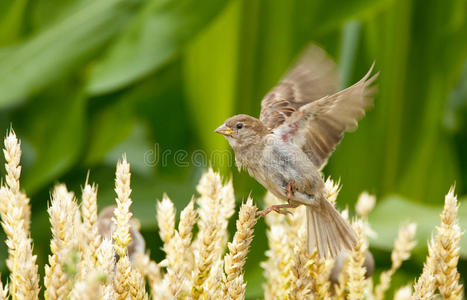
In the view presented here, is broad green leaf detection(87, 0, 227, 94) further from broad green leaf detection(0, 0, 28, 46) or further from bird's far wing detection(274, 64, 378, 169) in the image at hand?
bird's far wing detection(274, 64, 378, 169)

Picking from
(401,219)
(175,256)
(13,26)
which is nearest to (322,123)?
(175,256)

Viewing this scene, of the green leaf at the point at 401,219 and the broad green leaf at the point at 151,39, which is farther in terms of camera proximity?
the broad green leaf at the point at 151,39

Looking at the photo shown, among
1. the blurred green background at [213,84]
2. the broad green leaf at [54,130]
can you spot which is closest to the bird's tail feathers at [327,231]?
the blurred green background at [213,84]

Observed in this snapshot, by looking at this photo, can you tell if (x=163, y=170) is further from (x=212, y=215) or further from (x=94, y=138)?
(x=212, y=215)

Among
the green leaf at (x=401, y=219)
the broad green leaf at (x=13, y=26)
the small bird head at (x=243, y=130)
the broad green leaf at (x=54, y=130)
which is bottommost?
the green leaf at (x=401, y=219)

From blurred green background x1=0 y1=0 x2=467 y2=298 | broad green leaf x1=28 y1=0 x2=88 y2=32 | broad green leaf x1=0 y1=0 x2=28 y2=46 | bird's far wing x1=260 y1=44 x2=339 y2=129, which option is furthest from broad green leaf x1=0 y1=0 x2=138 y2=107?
bird's far wing x1=260 y1=44 x2=339 y2=129

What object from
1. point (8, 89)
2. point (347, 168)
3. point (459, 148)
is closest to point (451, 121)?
point (459, 148)

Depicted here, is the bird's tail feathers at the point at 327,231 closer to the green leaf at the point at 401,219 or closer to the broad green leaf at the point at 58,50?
the green leaf at the point at 401,219
